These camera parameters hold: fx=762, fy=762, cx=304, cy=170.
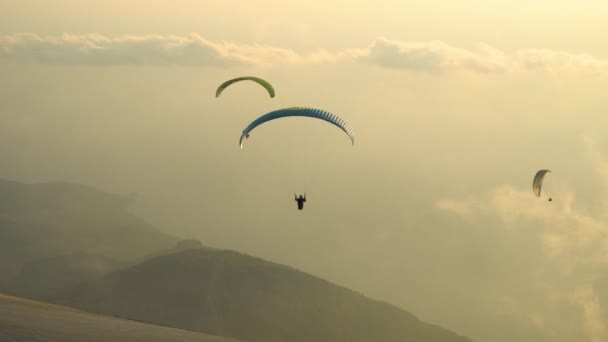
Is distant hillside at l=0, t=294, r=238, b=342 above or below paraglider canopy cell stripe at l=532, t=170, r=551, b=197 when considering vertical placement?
below

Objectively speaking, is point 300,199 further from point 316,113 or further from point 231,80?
point 231,80

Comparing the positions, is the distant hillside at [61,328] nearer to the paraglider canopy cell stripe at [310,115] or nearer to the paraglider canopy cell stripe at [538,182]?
the paraglider canopy cell stripe at [310,115]

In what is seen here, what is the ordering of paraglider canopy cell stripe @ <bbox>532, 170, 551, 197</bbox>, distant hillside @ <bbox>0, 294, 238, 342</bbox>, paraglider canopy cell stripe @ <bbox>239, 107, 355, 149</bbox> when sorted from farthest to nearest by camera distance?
paraglider canopy cell stripe @ <bbox>532, 170, 551, 197</bbox>, paraglider canopy cell stripe @ <bbox>239, 107, 355, 149</bbox>, distant hillside @ <bbox>0, 294, 238, 342</bbox>

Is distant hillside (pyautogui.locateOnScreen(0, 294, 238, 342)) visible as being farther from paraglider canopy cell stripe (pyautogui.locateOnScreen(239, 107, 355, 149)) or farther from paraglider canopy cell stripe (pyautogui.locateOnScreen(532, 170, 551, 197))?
paraglider canopy cell stripe (pyautogui.locateOnScreen(532, 170, 551, 197))

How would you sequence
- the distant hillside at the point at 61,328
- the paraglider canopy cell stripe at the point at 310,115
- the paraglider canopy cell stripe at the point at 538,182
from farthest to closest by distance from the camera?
the paraglider canopy cell stripe at the point at 538,182 → the paraglider canopy cell stripe at the point at 310,115 → the distant hillside at the point at 61,328

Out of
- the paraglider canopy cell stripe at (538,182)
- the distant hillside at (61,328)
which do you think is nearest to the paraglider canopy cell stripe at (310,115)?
the distant hillside at (61,328)

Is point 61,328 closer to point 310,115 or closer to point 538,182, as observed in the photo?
point 310,115

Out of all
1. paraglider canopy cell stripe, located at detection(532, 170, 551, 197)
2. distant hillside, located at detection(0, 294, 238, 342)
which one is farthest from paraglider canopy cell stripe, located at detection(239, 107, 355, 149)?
paraglider canopy cell stripe, located at detection(532, 170, 551, 197)

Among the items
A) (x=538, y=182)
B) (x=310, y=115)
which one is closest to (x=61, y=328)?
(x=310, y=115)
